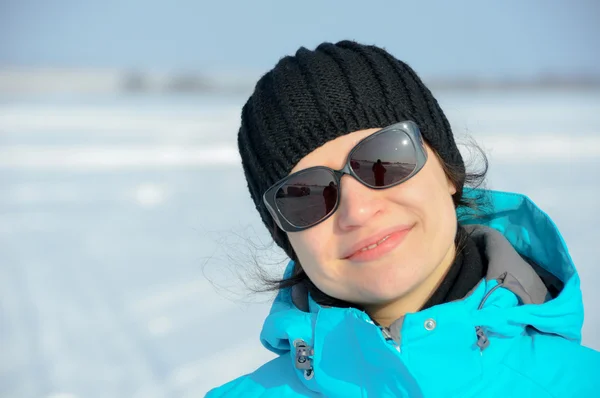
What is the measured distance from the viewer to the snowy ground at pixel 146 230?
254 centimetres

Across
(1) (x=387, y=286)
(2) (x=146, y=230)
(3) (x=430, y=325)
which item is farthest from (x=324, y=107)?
(2) (x=146, y=230)

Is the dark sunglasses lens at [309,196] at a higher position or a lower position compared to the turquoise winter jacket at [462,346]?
higher

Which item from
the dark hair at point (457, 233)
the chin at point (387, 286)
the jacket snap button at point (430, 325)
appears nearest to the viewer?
the jacket snap button at point (430, 325)

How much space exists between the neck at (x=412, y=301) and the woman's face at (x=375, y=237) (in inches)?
1.2

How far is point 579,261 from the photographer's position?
2885 millimetres

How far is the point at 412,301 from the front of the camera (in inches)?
57.1

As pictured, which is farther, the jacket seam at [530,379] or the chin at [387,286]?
the chin at [387,286]

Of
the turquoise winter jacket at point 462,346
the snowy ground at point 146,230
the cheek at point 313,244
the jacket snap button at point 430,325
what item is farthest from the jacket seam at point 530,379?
the snowy ground at point 146,230

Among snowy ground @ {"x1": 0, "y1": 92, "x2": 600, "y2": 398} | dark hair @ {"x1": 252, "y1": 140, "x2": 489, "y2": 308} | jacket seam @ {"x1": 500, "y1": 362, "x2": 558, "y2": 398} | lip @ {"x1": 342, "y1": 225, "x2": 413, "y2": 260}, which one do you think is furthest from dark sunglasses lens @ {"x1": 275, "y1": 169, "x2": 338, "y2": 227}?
snowy ground @ {"x1": 0, "y1": 92, "x2": 600, "y2": 398}

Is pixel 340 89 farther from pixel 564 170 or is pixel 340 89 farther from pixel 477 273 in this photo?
pixel 564 170

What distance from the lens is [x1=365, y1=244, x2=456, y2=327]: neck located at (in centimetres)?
145

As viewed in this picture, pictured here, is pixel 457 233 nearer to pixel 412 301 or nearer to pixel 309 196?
pixel 412 301

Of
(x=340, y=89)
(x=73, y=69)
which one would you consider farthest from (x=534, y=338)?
(x=73, y=69)

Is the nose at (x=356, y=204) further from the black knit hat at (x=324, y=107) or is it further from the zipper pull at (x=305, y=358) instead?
the zipper pull at (x=305, y=358)
